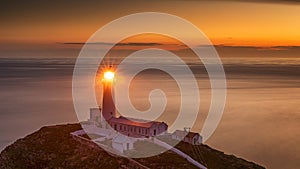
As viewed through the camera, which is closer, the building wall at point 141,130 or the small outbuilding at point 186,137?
the building wall at point 141,130

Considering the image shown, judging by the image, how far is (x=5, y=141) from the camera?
50.8m

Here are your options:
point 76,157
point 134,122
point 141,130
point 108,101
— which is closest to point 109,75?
point 108,101

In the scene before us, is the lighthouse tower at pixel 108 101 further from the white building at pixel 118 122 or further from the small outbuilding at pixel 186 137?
the small outbuilding at pixel 186 137

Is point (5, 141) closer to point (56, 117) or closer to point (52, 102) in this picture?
point (56, 117)

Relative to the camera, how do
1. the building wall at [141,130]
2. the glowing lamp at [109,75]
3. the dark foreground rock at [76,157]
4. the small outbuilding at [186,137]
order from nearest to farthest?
the dark foreground rock at [76,157]
the building wall at [141,130]
the small outbuilding at [186,137]
the glowing lamp at [109,75]

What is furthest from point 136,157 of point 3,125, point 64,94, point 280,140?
point 64,94

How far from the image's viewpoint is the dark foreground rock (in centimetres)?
2873

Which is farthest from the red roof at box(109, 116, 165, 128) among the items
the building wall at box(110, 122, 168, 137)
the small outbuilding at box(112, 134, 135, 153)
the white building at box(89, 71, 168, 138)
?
the small outbuilding at box(112, 134, 135, 153)

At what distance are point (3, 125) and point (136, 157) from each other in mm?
36032

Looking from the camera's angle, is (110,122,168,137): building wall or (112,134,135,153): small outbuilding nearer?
(112,134,135,153): small outbuilding

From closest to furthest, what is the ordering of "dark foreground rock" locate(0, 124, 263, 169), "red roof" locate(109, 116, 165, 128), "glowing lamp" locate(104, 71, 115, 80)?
1. "dark foreground rock" locate(0, 124, 263, 169)
2. "red roof" locate(109, 116, 165, 128)
3. "glowing lamp" locate(104, 71, 115, 80)

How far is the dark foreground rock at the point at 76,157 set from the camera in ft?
94.3

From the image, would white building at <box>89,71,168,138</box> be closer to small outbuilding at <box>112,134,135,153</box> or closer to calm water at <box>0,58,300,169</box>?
small outbuilding at <box>112,134,135,153</box>

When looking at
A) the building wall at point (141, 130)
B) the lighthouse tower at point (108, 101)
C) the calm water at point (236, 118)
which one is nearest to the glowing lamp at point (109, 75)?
the lighthouse tower at point (108, 101)
